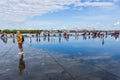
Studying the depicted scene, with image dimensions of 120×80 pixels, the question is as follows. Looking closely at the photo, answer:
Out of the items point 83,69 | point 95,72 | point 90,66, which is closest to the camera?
point 95,72

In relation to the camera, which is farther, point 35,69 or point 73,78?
point 35,69

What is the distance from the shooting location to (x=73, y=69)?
1433cm

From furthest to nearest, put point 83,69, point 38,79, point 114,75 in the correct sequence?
point 83,69
point 114,75
point 38,79

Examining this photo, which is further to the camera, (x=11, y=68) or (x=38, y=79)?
(x=11, y=68)

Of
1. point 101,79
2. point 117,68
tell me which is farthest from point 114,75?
point 117,68

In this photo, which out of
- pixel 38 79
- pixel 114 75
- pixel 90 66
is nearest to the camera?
pixel 38 79

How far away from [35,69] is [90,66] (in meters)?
3.45

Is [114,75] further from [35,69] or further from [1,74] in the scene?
[1,74]

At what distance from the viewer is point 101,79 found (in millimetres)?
11680

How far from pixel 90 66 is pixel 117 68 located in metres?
1.66

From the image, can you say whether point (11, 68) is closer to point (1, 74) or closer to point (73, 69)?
point (1, 74)

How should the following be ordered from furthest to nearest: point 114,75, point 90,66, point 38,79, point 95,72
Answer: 1. point 90,66
2. point 95,72
3. point 114,75
4. point 38,79

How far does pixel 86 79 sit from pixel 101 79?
0.71 meters

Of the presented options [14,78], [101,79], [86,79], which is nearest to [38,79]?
[14,78]
